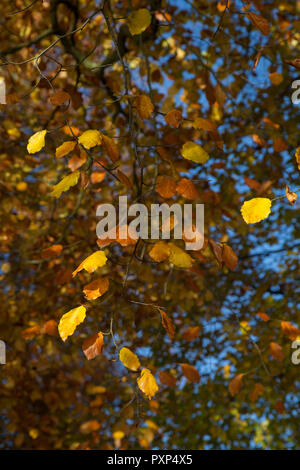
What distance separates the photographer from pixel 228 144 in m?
4.88

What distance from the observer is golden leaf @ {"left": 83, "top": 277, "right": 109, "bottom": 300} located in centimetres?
149

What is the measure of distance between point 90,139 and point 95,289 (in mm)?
580

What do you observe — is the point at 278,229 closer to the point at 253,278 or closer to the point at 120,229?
the point at 253,278

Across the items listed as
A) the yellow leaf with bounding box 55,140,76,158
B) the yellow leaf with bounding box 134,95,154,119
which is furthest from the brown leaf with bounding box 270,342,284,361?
the yellow leaf with bounding box 55,140,76,158

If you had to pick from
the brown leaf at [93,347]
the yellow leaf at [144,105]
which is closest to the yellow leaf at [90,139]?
the yellow leaf at [144,105]

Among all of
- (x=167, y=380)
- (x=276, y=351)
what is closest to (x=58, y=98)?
(x=167, y=380)

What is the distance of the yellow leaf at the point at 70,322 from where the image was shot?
4.71 ft

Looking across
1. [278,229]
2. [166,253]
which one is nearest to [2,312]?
[166,253]

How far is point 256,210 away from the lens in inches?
56.3

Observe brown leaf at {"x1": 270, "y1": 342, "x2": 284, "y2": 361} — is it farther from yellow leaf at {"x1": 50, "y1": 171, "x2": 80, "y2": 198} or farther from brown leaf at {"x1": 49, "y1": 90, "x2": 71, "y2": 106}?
brown leaf at {"x1": 49, "y1": 90, "x2": 71, "y2": 106}

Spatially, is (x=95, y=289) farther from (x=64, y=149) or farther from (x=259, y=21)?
(x=259, y=21)

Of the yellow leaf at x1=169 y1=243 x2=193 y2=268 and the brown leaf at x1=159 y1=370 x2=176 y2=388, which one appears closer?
the yellow leaf at x1=169 y1=243 x2=193 y2=268

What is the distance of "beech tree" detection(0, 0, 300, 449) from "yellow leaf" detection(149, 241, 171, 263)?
888 millimetres

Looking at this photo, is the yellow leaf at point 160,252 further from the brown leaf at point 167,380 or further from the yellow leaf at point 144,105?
the brown leaf at point 167,380
